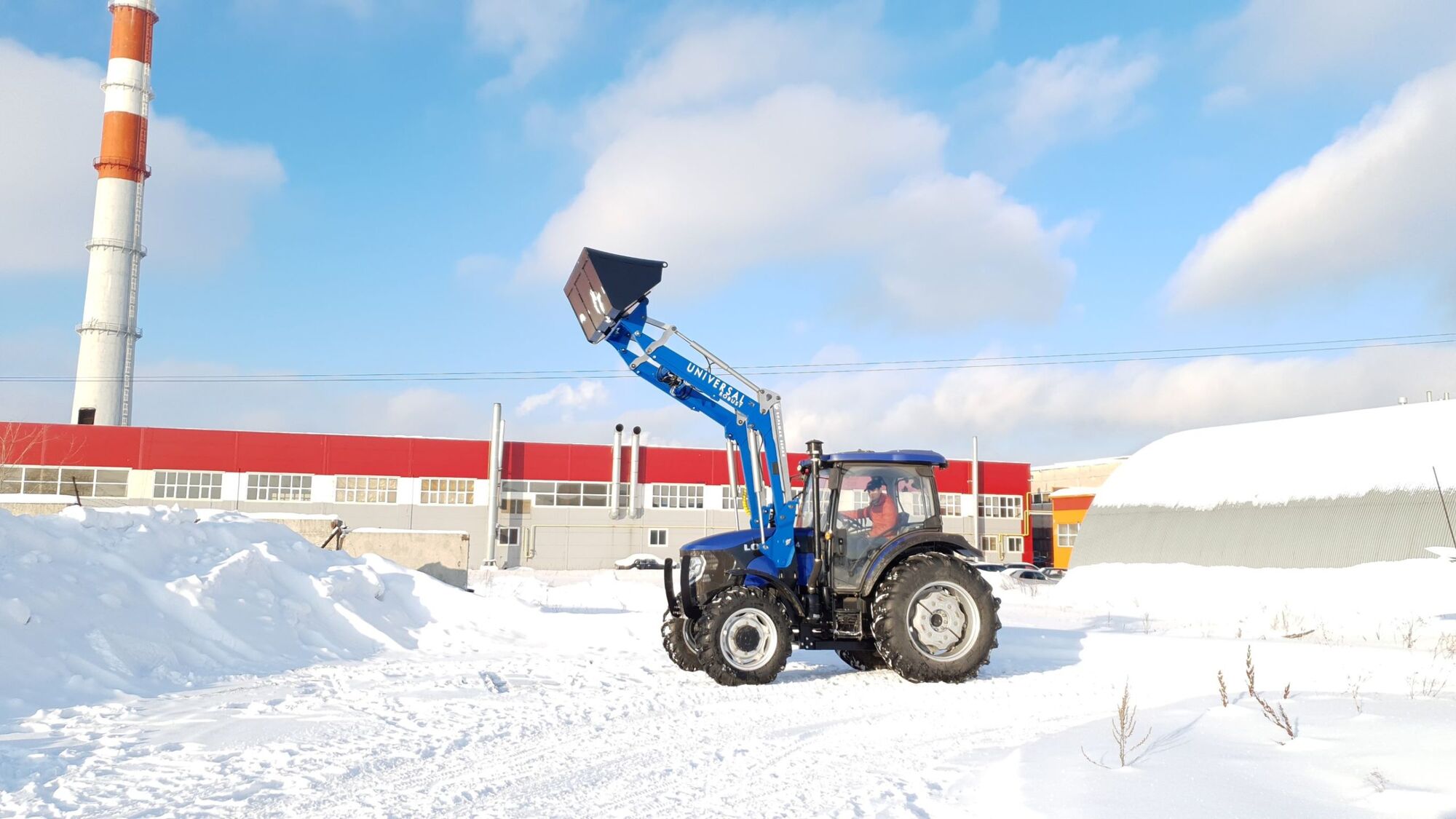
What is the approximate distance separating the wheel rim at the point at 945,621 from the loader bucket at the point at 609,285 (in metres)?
4.66

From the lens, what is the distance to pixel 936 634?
9.62 meters

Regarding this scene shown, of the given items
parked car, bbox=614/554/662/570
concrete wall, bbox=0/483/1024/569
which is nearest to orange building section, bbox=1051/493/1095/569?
concrete wall, bbox=0/483/1024/569

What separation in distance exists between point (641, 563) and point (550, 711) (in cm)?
3682

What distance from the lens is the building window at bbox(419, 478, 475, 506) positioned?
4644 cm

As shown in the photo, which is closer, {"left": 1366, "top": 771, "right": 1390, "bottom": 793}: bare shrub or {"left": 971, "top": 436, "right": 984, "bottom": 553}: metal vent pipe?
{"left": 1366, "top": 771, "right": 1390, "bottom": 793}: bare shrub

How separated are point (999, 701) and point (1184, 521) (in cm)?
2137

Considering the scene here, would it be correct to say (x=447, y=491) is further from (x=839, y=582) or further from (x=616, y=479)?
(x=839, y=582)

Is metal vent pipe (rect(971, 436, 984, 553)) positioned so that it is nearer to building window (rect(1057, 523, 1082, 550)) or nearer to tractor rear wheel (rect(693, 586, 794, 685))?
building window (rect(1057, 523, 1082, 550))

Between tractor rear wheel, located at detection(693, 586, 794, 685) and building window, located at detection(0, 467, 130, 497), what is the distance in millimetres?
43107

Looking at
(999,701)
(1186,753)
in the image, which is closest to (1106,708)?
(999,701)

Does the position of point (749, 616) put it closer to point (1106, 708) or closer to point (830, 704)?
point (830, 704)

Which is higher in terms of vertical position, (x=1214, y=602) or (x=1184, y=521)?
(x=1184, y=521)

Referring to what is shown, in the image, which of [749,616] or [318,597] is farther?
[318,597]

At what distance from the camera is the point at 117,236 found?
50.0 m
